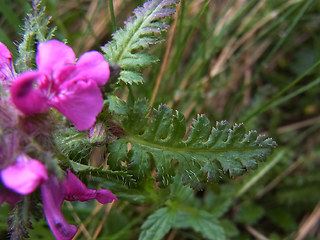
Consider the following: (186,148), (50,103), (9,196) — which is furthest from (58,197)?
(186,148)

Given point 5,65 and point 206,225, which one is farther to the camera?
point 206,225

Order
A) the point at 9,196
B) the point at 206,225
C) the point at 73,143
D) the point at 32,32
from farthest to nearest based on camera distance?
the point at 206,225, the point at 32,32, the point at 73,143, the point at 9,196

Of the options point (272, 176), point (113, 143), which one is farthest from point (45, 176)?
point (272, 176)

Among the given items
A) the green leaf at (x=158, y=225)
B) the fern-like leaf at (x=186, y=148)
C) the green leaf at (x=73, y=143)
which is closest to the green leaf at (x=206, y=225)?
the green leaf at (x=158, y=225)

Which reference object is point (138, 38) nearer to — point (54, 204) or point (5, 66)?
point (5, 66)

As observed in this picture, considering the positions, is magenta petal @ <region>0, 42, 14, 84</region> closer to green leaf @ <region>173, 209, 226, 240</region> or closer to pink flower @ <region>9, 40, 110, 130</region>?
pink flower @ <region>9, 40, 110, 130</region>

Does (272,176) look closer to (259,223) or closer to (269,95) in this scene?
(259,223)

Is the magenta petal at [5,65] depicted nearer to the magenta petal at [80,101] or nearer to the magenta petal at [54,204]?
the magenta petal at [80,101]
